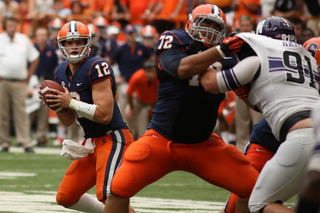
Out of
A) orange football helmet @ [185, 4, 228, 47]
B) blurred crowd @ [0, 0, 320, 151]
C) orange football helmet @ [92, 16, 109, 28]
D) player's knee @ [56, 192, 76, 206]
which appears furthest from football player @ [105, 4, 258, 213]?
orange football helmet @ [92, 16, 109, 28]

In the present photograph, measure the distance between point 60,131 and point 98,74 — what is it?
7.61 m

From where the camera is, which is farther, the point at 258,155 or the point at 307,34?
the point at 307,34

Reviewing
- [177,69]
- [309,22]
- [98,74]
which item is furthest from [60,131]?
[177,69]

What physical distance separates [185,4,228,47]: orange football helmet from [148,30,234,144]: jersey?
63 millimetres

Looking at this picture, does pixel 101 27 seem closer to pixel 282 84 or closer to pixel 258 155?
pixel 258 155

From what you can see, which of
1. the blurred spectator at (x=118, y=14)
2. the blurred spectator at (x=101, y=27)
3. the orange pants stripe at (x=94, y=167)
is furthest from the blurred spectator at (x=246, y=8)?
the orange pants stripe at (x=94, y=167)

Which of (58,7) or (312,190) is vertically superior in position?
(312,190)

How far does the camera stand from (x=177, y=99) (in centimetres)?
367

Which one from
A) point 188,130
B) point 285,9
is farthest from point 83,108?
point 285,9

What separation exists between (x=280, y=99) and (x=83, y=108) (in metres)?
1.44

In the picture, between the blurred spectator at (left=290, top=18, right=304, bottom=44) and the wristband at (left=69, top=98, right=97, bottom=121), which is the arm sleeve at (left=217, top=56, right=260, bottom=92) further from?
the blurred spectator at (left=290, top=18, right=304, bottom=44)

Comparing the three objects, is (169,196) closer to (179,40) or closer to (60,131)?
(179,40)

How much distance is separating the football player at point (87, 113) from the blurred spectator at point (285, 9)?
582cm

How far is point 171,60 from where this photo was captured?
11.5 ft
